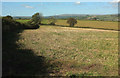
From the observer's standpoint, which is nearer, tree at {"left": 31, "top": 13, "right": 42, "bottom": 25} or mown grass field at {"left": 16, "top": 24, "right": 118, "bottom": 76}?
mown grass field at {"left": 16, "top": 24, "right": 118, "bottom": 76}

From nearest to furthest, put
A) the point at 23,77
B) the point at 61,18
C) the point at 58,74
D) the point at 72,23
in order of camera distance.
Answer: the point at 23,77
the point at 58,74
the point at 72,23
the point at 61,18

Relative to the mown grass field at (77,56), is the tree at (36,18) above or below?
above

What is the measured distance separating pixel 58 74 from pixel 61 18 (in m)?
97.0

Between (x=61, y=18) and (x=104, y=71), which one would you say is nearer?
(x=104, y=71)

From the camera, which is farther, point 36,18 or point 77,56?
point 36,18

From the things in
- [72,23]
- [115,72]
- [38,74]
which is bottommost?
[115,72]

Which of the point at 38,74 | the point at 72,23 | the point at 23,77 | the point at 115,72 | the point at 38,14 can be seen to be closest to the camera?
the point at 23,77

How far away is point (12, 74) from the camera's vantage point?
14.6 ft

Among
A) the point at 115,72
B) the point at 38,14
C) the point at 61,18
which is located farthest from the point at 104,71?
the point at 61,18

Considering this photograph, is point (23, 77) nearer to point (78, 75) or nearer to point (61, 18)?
point (78, 75)

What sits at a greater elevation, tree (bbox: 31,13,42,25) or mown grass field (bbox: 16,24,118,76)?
tree (bbox: 31,13,42,25)

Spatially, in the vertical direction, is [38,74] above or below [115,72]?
above

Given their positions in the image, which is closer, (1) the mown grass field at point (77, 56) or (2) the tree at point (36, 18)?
(1) the mown grass field at point (77, 56)

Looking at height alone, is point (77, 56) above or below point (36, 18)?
below
